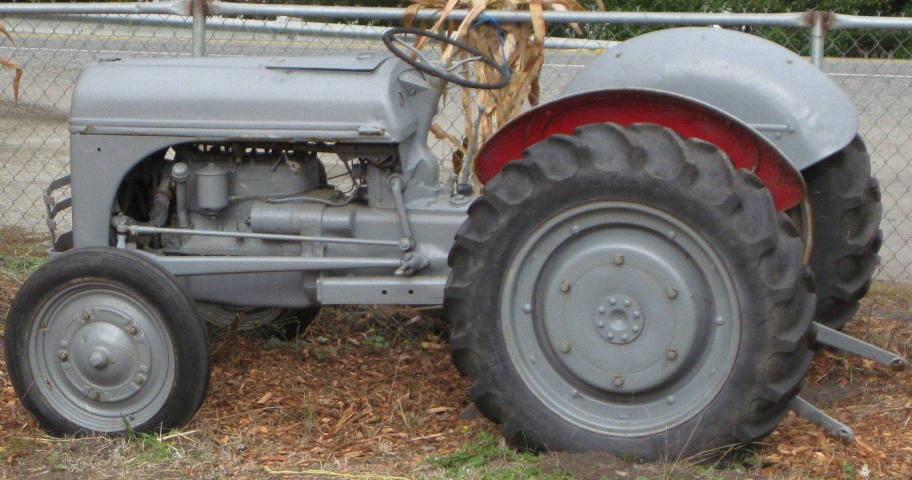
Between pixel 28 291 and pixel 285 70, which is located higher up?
pixel 285 70

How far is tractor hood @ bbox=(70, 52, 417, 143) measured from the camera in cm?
350

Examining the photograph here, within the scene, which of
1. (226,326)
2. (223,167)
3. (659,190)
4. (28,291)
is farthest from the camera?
(226,326)

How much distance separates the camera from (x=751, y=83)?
137 inches

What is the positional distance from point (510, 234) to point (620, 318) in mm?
425

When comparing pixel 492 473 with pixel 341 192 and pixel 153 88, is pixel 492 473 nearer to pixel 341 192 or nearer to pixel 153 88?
pixel 341 192

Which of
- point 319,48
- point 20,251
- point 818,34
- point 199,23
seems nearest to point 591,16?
point 818,34

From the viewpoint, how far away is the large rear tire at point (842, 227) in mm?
3746

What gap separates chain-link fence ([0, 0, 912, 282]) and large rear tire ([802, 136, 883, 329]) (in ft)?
3.14

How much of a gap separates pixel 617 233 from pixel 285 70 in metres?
1.33

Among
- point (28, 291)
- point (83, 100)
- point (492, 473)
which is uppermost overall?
point (83, 100)

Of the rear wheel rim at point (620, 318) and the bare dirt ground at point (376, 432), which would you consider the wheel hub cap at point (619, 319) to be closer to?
the rear wheel rim at point (620, 318)

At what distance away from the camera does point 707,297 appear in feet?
9.94

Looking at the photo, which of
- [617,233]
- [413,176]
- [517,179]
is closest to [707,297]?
[617,233]

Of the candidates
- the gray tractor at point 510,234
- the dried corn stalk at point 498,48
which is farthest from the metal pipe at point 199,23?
the gray tractor at point 510,234
